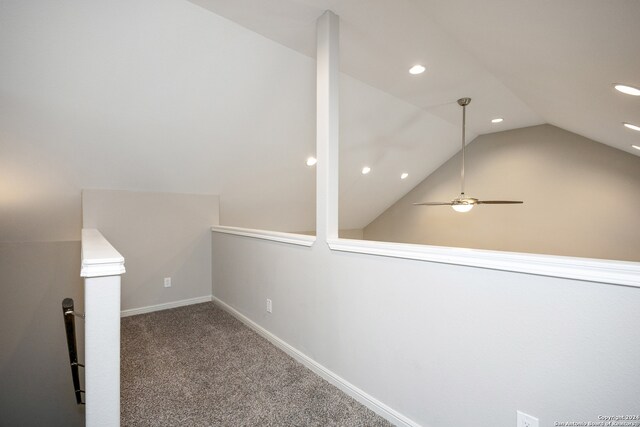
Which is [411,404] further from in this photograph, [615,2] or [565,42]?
[565,42]

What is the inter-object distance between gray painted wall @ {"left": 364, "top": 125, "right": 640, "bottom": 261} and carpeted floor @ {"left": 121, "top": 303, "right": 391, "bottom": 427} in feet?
15.0

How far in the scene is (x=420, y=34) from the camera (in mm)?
2434

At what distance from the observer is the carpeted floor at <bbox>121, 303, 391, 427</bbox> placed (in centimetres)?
186

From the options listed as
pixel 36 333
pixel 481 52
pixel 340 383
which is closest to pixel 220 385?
pixel 340 383

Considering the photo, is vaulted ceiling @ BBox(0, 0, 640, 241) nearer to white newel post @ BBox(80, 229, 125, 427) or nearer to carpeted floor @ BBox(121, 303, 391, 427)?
carpeted floor @ BBox(121, 303, 391, 427)

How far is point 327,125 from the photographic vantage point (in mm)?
2320

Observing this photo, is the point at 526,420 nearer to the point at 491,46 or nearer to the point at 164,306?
the point at 491,46

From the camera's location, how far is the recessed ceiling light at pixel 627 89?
6.28 ft

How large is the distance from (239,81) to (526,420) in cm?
318

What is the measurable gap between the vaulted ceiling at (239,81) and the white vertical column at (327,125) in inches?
7.1

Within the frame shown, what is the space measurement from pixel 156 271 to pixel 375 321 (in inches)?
120

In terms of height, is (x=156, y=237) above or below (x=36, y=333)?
above

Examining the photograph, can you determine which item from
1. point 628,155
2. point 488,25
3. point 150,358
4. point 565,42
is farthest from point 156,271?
point 628,155

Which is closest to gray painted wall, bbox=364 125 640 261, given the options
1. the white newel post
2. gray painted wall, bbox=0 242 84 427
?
the white newel post
